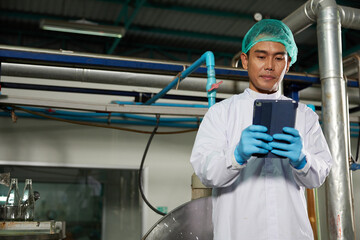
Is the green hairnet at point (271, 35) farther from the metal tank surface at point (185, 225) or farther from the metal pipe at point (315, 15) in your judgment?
the metal pipe at point (315, 15)

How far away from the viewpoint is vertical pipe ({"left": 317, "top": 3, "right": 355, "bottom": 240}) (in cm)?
229

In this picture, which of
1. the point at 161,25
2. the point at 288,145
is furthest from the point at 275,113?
the point at 161,25

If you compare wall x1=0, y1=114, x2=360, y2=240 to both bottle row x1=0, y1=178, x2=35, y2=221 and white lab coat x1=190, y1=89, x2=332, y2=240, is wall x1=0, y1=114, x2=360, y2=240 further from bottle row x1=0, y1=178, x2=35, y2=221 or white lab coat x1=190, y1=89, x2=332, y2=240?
white lab coat x1=190, y1=89, x2=332, y2=240

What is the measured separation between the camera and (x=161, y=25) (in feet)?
20.9

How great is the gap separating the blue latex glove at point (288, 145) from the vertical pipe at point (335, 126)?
131cm

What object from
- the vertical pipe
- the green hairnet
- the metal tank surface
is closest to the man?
the green hairnet

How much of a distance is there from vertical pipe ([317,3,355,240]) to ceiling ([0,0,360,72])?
3.18 meters

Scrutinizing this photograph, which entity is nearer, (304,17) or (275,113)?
(275,113)

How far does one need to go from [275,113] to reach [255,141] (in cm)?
11

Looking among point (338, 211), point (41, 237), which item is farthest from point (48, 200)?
point (338, 211)

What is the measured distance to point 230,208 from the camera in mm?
1382

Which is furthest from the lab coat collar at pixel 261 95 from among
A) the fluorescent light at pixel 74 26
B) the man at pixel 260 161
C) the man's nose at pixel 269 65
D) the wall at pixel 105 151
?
the fluorescent light at pixel 74 26

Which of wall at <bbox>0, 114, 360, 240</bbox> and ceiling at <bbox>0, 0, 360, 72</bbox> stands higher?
ceiling at <bbox>0, 0, 360, 72</bbox>

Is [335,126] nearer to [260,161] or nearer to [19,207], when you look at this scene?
[260,161]
